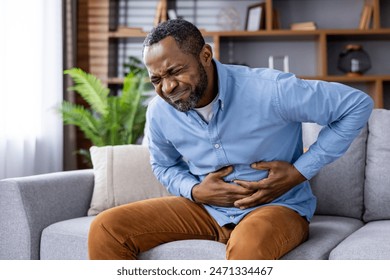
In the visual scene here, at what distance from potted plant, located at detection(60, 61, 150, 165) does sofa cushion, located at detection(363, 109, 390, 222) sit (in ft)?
6.07

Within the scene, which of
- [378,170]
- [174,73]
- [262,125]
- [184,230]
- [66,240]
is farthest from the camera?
[378,170]

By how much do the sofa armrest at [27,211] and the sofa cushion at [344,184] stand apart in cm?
99

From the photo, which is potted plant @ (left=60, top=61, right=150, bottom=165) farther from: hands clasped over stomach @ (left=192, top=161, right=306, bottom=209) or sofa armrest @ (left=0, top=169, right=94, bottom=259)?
hands clasped over stomach @ (left=192, top=161, right=306, bottom=209)

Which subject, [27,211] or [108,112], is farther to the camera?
[108,112]

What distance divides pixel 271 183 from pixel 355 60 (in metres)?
2.70

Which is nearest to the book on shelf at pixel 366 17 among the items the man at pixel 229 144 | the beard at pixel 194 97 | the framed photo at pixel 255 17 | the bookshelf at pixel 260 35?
the bookshelf at pixel 260 35

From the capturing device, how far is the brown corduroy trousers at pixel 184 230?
1511mm

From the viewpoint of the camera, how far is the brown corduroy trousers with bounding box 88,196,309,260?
151 centimetres

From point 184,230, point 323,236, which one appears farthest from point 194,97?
point 323,236

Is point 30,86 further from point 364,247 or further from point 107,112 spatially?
point 364,247

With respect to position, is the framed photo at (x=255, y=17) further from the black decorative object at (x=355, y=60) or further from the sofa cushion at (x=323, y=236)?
the sofa cushion at (x=323, y=236)

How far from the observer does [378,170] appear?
7.04 feet
